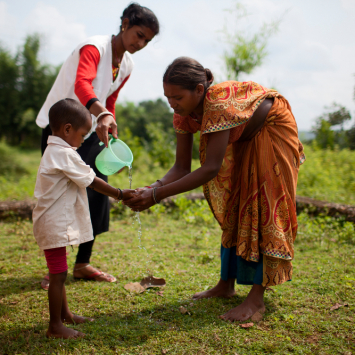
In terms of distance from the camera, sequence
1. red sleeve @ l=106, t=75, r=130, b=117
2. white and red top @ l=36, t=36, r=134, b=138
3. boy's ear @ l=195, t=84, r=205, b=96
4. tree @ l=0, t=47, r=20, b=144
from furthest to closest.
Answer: tree @ l=0, t=47, r=20, b=144 < red sleeve @ l=106, t=75, r=130, b=117 < white and red top @ l=36, t=36, r=134, b=138 < boy's ear @ l=195, t=84, r=205, b=96

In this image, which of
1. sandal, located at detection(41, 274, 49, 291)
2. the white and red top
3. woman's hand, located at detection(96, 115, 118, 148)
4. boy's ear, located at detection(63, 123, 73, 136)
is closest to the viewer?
boy's ear, located at detection(63, 123, 73, 136)

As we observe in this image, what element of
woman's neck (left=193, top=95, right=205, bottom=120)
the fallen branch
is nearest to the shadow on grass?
woman's neck (left=193, top=95, right=205, bottom=120)

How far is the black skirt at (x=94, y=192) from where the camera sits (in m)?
2.73

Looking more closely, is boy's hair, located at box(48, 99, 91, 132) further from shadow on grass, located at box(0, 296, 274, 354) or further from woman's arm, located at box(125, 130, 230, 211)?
shadow on grass, located at box(0, 296, 274, 354)

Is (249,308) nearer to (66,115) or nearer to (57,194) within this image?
(57,194)

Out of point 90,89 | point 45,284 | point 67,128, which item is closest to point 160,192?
point 67,128

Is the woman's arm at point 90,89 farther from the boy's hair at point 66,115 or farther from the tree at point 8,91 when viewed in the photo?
the tree at point 8,91

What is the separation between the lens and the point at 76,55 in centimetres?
264

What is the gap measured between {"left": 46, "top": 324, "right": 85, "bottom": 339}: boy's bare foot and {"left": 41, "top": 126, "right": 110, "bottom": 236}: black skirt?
39.3 inches

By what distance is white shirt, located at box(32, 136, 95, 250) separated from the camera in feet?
6.29


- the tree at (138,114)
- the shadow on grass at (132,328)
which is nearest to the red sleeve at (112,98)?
the shadow on grass at (132,328)

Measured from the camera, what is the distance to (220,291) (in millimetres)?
2562

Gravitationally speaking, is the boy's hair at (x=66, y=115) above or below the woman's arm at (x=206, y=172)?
above

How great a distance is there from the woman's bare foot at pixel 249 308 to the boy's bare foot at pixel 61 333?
98cm
